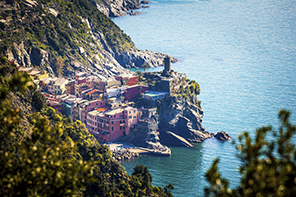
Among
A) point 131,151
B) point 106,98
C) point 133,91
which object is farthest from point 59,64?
point 131,151

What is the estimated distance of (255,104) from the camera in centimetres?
8994

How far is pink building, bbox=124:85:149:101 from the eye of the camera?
73.0m

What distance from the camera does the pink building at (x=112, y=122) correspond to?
66.6 m

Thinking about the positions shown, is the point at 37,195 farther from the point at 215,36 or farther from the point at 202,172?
the point at 215,36

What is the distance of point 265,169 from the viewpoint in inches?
517

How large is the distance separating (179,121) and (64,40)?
36592 millimetres

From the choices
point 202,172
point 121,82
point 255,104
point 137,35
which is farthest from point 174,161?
point 137,35

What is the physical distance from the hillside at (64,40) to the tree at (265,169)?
220 ft

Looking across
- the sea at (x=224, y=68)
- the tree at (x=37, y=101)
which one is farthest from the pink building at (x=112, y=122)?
the tree at (x=37, y=101)

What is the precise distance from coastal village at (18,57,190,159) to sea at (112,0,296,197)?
713 centimetres

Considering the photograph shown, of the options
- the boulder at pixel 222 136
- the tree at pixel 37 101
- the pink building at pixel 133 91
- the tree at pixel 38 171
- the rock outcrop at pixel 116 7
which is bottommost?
the boulder at pixel 222 136

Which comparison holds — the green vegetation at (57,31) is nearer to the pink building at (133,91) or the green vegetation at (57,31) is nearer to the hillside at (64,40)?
the hillside at (64,40)

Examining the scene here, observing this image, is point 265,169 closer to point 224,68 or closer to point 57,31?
point 57,31

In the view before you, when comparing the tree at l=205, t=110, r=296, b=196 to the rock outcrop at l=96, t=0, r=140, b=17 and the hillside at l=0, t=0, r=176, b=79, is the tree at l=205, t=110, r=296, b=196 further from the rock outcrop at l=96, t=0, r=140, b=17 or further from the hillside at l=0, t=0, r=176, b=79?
the rock outcrop at l=96, t=0, r=140, b=17
